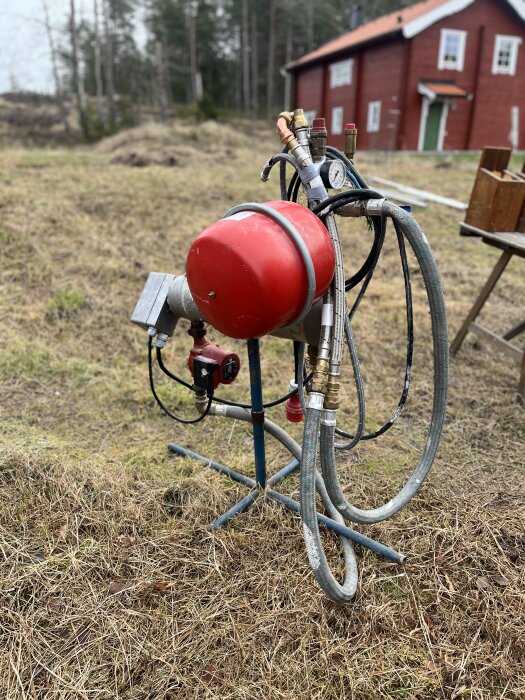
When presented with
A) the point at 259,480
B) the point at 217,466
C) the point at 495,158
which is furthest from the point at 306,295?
the point at 495,158

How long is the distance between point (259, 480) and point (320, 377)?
785 millimetres

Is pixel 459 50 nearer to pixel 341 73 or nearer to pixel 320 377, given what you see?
pixel 341 73

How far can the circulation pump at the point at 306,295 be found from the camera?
1.21m

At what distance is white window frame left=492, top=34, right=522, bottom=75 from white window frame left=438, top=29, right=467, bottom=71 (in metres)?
1.02

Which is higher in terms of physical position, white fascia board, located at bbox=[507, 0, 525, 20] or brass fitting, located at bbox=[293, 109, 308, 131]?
white fascia board, located at bbox=[507, 0, 525, 20]

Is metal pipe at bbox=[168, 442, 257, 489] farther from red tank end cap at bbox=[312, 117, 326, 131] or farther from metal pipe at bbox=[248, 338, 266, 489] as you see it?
red tank end cap at bbox=[312, 117, 326, 131]

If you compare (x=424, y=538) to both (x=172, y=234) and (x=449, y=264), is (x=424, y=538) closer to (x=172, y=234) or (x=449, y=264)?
(x=449, y=264)

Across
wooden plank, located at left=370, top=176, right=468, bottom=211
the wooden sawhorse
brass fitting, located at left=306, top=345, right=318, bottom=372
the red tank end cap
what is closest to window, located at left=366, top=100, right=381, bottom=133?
wooden plank, located at left=370, top=176, right=468, bottom=211

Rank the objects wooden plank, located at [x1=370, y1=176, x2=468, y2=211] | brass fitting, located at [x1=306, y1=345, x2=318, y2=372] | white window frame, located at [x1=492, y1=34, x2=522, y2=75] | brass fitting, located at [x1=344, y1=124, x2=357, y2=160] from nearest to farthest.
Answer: brass fitting, located at [x1=344, y1=124, x2=357, y2=160] → brass fitting, located at [x1=306, y1=345, x2=318, y2=372] → wooden plank, located at [x1=370, y1=176, x2=468, y2=211] → white window frame, located at [x1=492, y1=34, x2=522, y2=75]

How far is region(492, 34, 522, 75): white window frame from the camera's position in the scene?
1482 cm

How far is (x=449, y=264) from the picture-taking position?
5023mm

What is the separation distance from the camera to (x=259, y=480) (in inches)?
78.0

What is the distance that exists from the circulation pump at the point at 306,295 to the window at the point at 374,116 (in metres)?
15.8

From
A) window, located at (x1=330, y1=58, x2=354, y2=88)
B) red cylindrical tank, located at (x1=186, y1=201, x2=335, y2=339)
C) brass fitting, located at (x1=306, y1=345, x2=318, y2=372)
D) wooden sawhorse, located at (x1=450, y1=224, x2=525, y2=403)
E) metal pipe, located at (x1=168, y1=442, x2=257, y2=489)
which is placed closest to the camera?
red cylindrical tank, located at (x1=186, y1=201, x2=335, y2=339)
